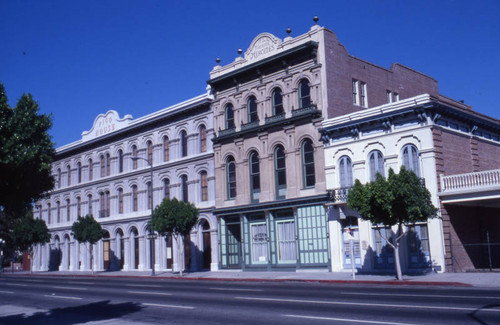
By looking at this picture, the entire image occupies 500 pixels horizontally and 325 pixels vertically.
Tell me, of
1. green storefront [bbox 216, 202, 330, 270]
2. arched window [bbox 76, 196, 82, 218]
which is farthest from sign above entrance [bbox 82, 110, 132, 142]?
green storefront [bbox 216, 202, 330, 270]

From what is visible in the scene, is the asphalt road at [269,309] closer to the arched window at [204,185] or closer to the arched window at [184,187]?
the arched window at [204,185]

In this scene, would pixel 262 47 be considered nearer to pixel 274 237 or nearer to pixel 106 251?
pixel 274 237

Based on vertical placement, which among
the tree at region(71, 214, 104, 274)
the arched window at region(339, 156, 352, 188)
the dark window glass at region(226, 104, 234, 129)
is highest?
the dark window glass at region(226, 104, 234, 129)

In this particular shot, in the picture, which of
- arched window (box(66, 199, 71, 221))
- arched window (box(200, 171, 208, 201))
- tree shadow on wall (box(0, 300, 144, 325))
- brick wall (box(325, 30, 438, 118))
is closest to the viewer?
tree shadow on wall (box(0, 300, 144, 325))

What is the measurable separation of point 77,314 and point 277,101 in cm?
2211

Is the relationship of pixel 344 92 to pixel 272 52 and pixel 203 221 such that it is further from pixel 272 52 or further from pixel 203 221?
pixel 203 221

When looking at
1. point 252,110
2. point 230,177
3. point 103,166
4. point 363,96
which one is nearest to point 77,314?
point 230,177

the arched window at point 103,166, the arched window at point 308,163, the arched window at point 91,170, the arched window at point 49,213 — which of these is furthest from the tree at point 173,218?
the arched window at point 49,213

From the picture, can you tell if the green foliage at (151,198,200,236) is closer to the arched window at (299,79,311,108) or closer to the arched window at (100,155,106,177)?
the arched window at (299,79,311,108)

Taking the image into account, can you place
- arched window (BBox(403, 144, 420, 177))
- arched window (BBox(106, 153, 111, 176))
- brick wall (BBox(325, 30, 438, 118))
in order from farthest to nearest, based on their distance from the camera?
arched window (BBox(106, 153, 111, 176)) → brick wall (BBox(325, 30, 438, 118)) → arched window (BBox(403, 144, 420, 177))

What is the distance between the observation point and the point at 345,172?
2916 centimetres

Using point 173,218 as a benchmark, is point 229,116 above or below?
above

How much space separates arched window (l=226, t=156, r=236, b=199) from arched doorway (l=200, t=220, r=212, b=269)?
359 centimetres

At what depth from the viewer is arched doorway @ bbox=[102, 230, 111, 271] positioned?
4631 cm
